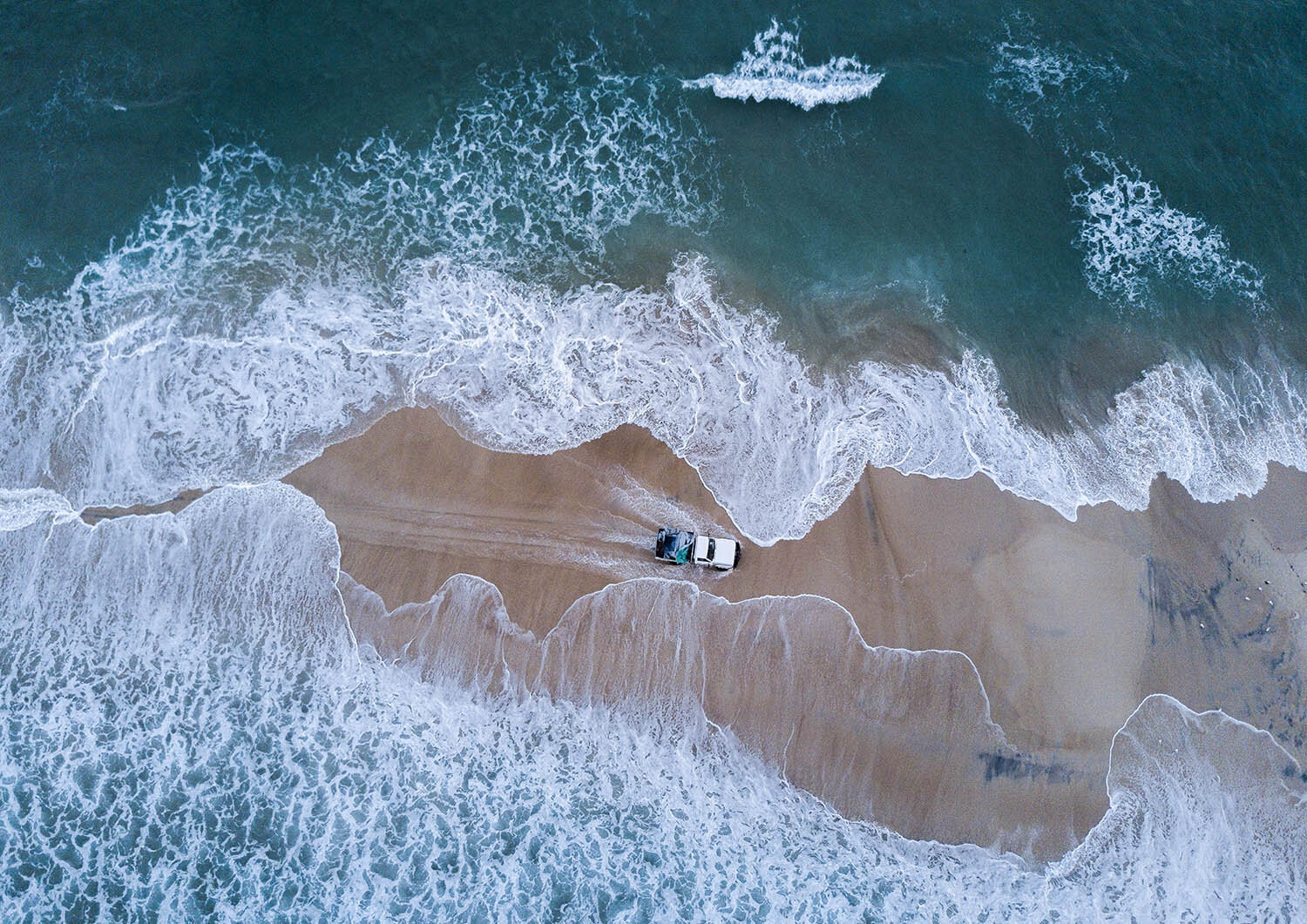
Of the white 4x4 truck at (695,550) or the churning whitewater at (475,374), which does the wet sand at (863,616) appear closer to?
the white 4x4 truck at (695,550)

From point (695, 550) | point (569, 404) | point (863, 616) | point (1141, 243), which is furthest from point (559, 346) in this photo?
point (1141, 243)

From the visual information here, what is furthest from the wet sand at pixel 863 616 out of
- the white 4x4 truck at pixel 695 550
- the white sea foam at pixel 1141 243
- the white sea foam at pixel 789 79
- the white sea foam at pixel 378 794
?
the white sea foam at pixel 789 79

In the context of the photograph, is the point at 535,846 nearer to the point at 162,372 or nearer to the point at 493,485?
the point at 493,485

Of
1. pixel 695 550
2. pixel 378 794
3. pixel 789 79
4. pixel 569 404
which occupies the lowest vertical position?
pixel 378 794

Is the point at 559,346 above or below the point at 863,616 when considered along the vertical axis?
above

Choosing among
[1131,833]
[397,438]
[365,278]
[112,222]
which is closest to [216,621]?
[397,438]

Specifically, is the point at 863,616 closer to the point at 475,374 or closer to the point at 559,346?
the point at 559,346
